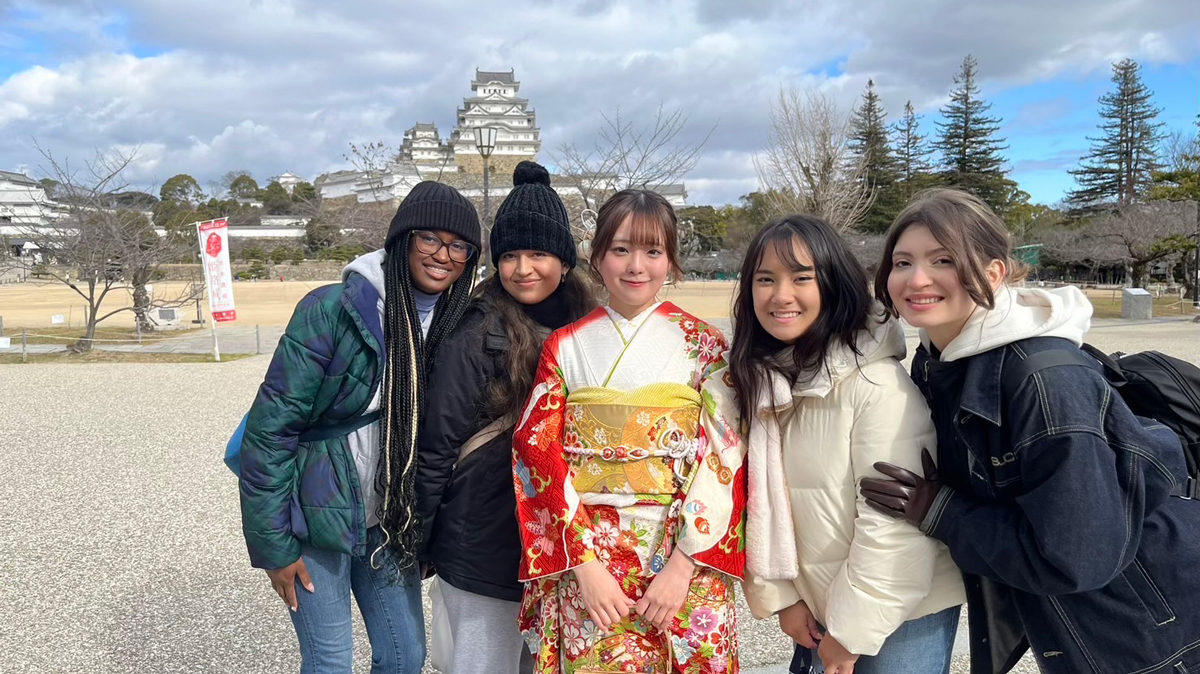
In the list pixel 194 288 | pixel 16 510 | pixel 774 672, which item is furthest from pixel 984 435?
pixel 194 288

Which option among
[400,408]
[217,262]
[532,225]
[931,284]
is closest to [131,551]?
[400,408]

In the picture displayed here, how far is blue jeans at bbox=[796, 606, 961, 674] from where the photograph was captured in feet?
5.11

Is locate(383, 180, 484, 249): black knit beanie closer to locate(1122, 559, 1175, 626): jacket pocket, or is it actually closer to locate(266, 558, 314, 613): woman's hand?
locate(266, 558, 314, 613): woman's hand

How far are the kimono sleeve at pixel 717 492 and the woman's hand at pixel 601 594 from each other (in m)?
0.18

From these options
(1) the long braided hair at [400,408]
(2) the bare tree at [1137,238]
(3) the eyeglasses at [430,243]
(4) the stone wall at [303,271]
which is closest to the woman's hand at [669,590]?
(1) the long braided hair at [400,408]

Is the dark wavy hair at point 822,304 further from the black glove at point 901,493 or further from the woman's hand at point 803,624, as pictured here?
the woman's hand at point 803,624

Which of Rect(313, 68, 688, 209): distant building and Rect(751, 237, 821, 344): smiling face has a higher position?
Rect(313, 68, 688, 209): distant building

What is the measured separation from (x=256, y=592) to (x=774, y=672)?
2.57 m

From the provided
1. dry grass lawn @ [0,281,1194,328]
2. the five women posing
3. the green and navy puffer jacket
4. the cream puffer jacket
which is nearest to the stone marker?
dry grass lawn @ [0,281,1194,328]

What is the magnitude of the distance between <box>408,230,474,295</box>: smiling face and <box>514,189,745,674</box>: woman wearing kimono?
17.6 inches

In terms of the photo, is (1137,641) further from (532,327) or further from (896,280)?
(532,327)

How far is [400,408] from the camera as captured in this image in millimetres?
1773

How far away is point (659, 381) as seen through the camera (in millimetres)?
1635

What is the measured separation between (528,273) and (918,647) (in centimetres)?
128
